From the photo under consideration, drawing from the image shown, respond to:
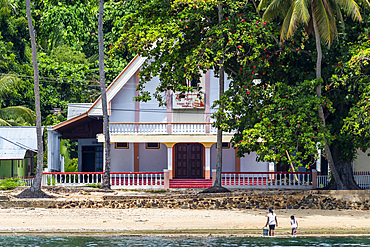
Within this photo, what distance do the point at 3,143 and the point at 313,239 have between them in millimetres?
23807

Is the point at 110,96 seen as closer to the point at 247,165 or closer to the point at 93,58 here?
the point at 247,165

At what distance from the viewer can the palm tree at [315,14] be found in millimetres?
29531

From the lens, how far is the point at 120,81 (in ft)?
135

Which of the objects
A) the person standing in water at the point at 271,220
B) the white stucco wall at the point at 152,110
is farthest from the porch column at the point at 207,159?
the person standing in water at the point at 271,220

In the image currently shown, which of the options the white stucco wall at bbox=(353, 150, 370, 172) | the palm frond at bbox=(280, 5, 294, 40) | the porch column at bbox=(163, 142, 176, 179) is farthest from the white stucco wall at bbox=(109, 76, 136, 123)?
the palm frond at bbox=(280, 5, 294, 40)

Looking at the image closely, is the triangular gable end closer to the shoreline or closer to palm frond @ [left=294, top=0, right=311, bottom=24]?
palm frond @ [left=294, top=0, right=311, bottom=24]

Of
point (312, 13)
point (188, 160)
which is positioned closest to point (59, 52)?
point (188, 160)

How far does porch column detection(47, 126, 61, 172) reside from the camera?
1673 inches

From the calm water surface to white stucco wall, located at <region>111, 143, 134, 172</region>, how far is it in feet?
53.7

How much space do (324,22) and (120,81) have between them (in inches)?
585

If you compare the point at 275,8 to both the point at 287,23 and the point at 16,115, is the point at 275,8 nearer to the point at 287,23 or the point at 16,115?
the point at 287,23

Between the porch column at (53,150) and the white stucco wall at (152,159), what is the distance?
5390 mm

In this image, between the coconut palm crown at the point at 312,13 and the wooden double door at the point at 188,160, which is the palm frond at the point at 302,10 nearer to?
the coconut palm crown at the point at 312,13

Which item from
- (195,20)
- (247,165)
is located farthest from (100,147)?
(195,20)
